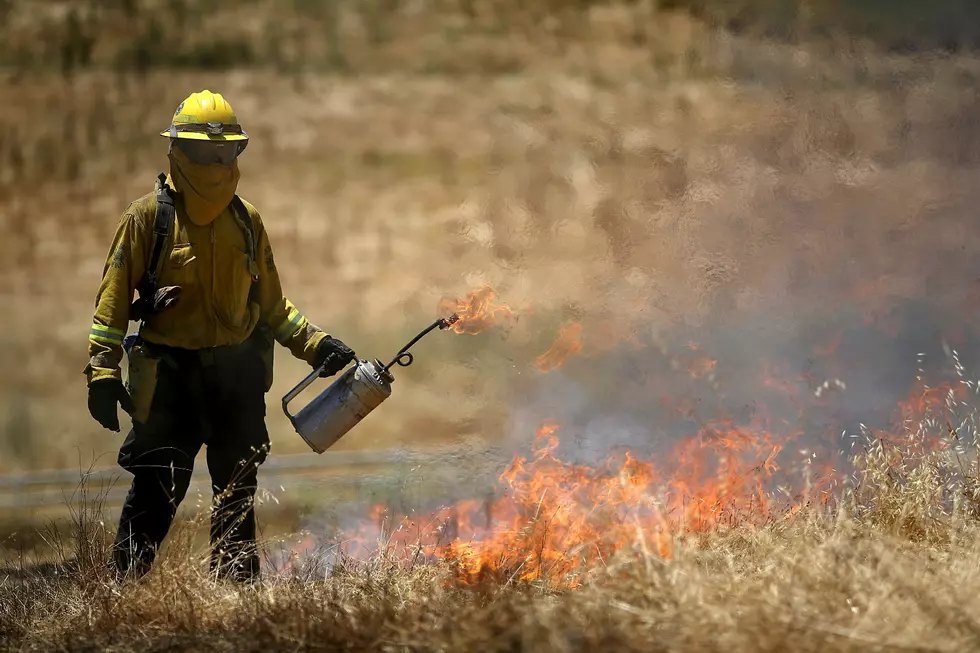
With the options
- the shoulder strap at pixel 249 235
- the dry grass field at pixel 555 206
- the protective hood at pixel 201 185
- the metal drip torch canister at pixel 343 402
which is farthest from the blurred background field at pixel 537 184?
the protective hood at pixel 201 185

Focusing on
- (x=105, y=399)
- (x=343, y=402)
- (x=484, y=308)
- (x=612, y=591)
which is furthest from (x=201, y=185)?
(x=612, y=591)

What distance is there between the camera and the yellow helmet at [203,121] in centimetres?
532

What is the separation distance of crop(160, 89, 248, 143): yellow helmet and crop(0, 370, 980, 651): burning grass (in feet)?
5.87

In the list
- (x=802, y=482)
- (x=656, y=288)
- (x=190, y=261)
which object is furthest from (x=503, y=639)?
(x=656, y=288)

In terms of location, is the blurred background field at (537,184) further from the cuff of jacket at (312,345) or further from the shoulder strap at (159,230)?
the shoulder strap at (159,230)

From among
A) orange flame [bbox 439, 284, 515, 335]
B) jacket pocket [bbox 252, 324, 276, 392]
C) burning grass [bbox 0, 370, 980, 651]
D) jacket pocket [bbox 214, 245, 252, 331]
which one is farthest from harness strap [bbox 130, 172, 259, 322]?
orange flame [bbox 439, 284, 515, 335]

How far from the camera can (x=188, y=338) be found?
540 centimetres

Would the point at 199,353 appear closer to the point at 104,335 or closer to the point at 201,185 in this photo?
the point at 104,335

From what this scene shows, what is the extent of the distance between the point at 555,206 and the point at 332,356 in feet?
14.9

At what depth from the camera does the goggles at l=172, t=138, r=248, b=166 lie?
17.4 ft

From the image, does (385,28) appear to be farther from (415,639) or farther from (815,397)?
(415,639)

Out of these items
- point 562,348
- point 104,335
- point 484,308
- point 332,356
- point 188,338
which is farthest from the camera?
point 562,348

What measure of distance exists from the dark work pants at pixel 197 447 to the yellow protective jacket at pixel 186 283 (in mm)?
125

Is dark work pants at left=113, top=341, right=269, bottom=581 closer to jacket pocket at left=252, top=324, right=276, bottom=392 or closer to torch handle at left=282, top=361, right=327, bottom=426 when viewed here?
jacket pocket at left=252, top=324, right=276, bottom=392
